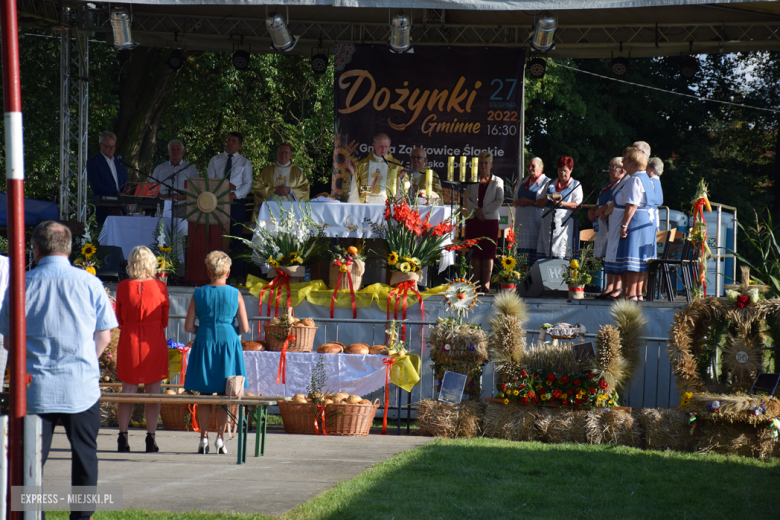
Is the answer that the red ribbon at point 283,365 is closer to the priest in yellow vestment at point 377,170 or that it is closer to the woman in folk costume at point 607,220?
the priest in yellow vestment at point 377,170

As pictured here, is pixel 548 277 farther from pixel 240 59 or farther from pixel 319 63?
pixel 240 59

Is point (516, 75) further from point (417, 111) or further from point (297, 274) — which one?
point (297, 274)

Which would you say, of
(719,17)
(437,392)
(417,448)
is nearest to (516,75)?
(719,17)

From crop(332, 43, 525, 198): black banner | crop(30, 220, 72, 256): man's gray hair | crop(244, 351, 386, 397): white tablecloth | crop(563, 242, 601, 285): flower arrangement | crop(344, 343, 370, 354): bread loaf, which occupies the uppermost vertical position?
crop(332, 43, 525, 198): black banner

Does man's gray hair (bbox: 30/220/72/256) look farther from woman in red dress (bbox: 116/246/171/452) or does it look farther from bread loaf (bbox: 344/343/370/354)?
bread loaf (bbox: 344/343/370/354)

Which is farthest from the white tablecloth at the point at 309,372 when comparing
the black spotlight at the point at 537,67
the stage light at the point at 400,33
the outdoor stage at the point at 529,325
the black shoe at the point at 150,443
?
the black spotlight at the point at 537,67

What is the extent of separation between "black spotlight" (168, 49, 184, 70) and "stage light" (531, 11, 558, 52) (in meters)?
5.23

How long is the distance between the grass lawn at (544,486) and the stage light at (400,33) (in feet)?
19.7

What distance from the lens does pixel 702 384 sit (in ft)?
24.1

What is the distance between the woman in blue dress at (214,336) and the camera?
629 centimetres

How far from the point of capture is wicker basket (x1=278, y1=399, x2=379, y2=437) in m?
7.50

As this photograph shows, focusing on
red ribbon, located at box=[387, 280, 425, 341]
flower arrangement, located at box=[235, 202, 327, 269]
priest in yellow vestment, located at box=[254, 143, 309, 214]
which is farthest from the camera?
priest in yellow vestment, located at box=[254, 143, 309, 214]

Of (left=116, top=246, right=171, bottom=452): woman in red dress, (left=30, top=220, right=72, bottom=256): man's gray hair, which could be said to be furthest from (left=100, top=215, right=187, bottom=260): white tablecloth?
(left=30, top=220, right=72, bottom=256): man's gray hair

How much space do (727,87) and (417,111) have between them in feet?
51.2
